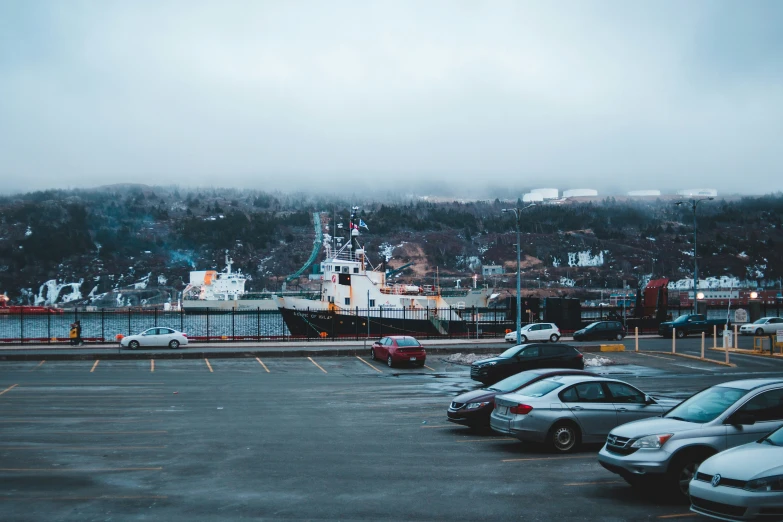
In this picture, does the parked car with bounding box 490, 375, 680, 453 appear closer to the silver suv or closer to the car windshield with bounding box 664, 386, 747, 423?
the car windshield with bounding box 664, 386, 747, 423

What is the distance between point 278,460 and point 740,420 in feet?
25.2

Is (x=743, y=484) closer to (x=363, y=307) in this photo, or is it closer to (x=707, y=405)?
(x=707, y=405)

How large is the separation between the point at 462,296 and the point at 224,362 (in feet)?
301

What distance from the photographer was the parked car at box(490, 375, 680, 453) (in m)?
13.8

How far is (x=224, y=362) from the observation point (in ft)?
115

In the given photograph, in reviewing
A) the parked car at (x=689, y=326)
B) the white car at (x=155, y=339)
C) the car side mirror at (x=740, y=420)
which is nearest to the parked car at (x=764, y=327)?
the parked car at (x=689, y=326)

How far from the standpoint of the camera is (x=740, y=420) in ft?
34.8

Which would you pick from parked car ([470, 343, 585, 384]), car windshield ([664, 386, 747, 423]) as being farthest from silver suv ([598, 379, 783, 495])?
parked car ([470, 343, 585, 384])

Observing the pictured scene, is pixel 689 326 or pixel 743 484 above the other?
pixel 743 484

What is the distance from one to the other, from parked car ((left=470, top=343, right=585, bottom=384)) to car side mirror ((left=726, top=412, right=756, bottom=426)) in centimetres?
1467

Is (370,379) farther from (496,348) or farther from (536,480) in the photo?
(536,480)

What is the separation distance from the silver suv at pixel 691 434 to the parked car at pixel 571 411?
8.47ft

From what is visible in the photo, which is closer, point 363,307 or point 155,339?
point 155,339

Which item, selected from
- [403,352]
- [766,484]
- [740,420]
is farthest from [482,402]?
[403,352]
